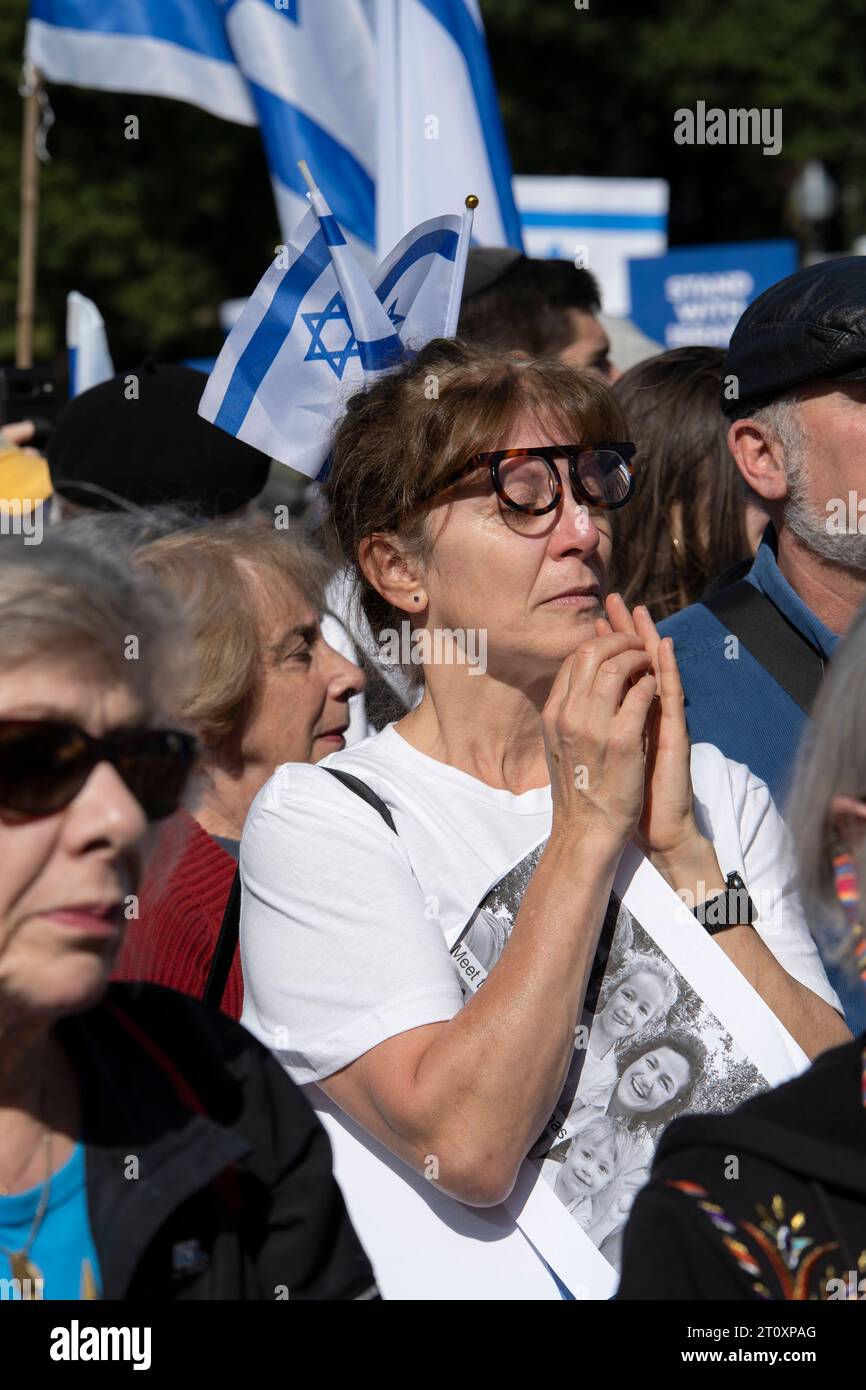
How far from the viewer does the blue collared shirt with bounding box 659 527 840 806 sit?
122 inches

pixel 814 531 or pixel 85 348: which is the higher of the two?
pixel 85 348

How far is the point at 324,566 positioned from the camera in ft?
11.9

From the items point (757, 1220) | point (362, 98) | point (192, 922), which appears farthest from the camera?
point (362, 98)

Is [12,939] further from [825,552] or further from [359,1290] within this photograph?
[825,552]

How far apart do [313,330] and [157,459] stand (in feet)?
3.94

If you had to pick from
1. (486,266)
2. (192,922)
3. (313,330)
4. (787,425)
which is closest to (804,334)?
(787,425)

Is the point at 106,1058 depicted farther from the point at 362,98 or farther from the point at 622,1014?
the point at 362,98

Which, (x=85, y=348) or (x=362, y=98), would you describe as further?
(x=85, y=348)

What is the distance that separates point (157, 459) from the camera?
14.4 ft

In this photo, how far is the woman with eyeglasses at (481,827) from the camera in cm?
230

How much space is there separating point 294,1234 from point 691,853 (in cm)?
88

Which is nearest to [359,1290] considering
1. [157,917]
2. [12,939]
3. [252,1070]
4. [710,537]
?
[252,1070]

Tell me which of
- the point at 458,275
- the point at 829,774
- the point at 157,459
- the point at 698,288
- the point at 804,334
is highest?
the point at 698,288
